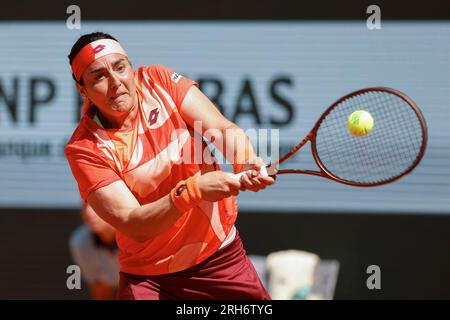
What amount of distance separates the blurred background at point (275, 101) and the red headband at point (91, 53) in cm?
280

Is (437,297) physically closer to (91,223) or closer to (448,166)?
(448,166)

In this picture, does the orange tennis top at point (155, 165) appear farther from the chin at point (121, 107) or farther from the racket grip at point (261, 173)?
the racket grip at point (261, 173)

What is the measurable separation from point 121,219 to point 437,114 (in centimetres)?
344

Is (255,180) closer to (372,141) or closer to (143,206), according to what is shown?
(143,206)

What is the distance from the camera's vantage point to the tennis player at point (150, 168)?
3.14 meters

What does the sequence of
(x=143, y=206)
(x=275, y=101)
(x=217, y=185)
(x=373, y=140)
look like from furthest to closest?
(x=275, y=101) → (x=373, y=140) → (x=143, y=206) → (x=217, y=185)

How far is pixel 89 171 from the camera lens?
10.3 ft

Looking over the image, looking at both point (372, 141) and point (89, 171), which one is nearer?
point (89, 171)

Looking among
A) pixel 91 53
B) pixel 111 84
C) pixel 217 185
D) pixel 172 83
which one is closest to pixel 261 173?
pixel 217 185

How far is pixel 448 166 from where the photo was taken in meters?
5.93

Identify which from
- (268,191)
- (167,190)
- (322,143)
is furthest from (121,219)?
(268,191)

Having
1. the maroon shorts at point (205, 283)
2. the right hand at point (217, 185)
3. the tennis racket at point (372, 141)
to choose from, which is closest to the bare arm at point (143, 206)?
the right hand at point (217, 185)

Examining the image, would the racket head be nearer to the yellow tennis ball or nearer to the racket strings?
the racket strings

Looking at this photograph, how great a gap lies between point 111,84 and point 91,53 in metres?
0.15
